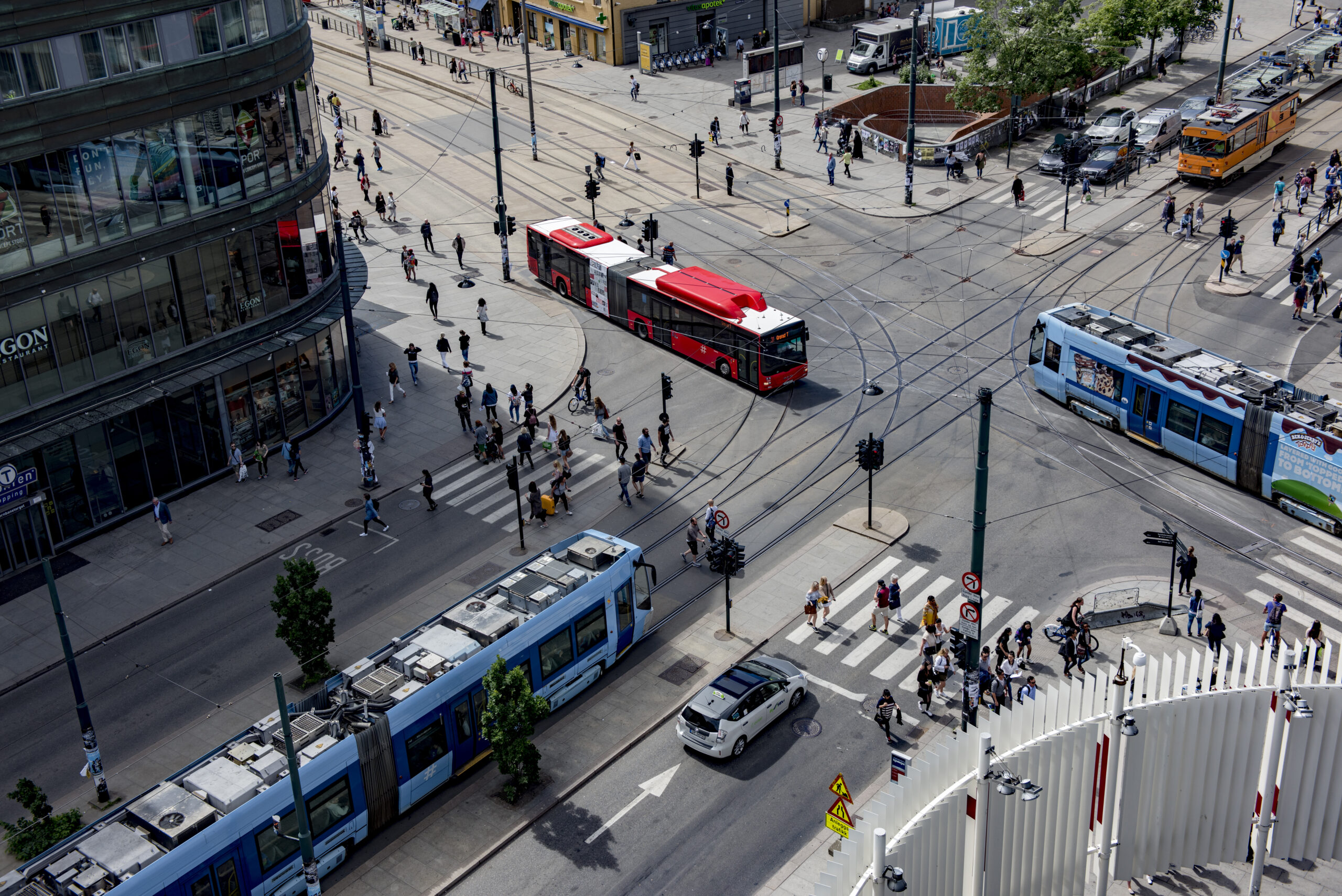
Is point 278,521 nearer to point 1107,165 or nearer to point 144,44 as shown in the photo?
point 144,44

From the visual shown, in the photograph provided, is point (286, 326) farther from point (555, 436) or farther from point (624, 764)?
point (624, 764)

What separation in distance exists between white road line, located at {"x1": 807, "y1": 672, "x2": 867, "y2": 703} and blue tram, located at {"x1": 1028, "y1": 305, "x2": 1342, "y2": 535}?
16.1 meters

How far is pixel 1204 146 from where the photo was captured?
64.6m

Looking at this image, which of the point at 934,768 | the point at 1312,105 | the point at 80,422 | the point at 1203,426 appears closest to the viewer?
the point at 934,768

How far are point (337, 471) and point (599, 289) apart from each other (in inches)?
599

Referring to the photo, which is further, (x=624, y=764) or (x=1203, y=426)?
(x=1203, y=426)

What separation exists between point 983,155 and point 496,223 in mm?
26938

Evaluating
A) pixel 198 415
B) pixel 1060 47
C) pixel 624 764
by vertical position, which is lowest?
pixel 624 764

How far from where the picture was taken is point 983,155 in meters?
68.2

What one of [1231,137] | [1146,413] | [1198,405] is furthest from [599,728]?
[1231,137]

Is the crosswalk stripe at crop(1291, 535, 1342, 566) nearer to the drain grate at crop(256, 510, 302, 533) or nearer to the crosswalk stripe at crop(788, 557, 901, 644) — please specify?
the crosswalk stripe at crop(788, 557, 901, 644)

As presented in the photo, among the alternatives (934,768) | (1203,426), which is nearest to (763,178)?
(1203,426)

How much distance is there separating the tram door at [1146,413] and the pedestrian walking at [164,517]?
103 feet

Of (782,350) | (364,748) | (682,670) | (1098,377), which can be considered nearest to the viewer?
(364,748)
